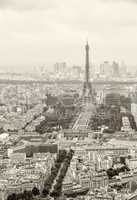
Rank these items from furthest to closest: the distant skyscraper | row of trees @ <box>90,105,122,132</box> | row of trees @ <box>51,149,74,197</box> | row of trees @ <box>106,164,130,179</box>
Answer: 1. the distant skyscraper
2. row of trees @ <box>90,105,122,132</box>
3. row of trees @ <box>106,164,130,179</box>
4. row of trees @ <box>51,149,74,197</box>

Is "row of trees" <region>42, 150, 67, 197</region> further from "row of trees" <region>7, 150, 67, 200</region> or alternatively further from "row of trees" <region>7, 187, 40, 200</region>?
"row of trees" <region>7, 187, 40, 200</region>

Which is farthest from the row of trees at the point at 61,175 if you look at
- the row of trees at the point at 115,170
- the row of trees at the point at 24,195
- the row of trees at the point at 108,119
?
the row of trees at the point at 108,119

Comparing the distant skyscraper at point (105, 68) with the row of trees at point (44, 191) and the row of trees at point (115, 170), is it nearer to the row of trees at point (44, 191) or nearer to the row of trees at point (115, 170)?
the row of trees at point (44, 191)

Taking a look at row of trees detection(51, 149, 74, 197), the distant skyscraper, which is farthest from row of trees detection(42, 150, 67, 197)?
the distant skyscraper

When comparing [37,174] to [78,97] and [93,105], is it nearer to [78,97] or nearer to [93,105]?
[93,105]

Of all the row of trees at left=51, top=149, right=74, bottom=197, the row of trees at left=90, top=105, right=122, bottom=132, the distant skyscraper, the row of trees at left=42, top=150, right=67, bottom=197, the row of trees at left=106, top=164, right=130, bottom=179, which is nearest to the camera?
the row of trees at left=51, top=149, right=74, bottom=197

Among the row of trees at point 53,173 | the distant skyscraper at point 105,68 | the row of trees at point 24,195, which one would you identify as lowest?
the row of trees at point 24,195

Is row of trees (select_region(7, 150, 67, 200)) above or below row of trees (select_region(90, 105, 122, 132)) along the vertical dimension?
below

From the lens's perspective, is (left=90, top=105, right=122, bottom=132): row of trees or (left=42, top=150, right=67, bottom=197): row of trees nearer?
(left=42, top=150, right=67, bottom=197): row of trees

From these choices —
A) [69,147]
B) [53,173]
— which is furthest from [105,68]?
[53,173]

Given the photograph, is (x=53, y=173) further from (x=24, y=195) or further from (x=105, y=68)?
(x=105, y=68)

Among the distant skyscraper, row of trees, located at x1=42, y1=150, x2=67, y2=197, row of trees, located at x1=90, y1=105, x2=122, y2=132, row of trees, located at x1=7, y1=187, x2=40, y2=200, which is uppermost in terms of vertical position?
the distant skyscraper
